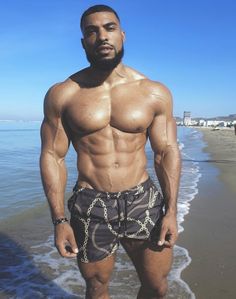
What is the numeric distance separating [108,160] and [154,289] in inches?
40.3

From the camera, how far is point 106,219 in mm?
2775

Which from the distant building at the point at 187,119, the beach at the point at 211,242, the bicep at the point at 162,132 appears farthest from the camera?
the distant building at the point at 187,119

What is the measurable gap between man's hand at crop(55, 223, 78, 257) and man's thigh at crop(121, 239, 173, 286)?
1.31 ft

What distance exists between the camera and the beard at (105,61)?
2.73 m

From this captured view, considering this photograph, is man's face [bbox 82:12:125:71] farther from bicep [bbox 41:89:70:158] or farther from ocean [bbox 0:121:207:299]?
ocean [bbox 0:121:207:299]

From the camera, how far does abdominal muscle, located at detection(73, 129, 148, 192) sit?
2.78 meters

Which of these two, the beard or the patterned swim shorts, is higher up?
the beard

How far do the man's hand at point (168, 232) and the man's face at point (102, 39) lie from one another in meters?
1.16

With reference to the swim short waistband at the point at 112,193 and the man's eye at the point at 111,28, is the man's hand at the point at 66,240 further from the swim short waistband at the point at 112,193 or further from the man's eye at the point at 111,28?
the man's eye at the point at 111,28

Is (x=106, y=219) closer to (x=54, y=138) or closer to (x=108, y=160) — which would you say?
(x=108, y=160)

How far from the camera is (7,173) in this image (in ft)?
43.7

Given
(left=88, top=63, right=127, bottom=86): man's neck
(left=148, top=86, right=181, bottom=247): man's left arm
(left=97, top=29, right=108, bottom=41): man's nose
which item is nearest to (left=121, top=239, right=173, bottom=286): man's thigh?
(left=148, top=86, right=181, bottom=247): man's left arm

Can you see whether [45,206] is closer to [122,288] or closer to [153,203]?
[122,288]

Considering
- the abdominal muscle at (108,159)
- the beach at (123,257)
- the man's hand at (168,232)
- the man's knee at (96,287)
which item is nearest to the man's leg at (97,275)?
the man's knee at (96,287)
